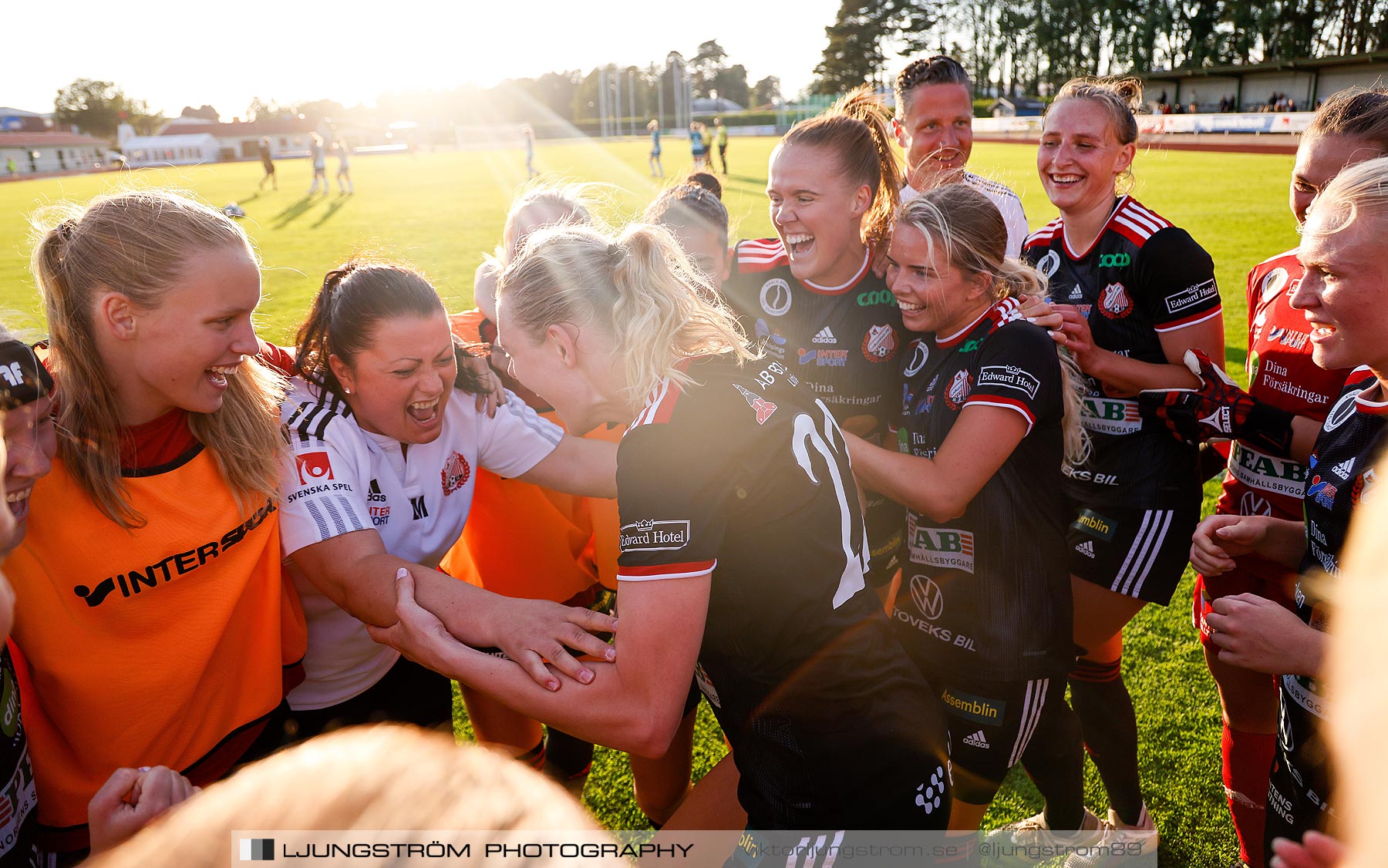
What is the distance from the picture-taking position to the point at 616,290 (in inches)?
79.0

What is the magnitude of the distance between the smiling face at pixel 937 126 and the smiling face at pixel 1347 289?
2.17m

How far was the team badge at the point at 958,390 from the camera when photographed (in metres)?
2.47

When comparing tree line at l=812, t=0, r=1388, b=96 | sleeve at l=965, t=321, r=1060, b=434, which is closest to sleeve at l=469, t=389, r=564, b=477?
sleeve at l=965, t=321, r=1060, b=434

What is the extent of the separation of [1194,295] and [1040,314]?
763 mm

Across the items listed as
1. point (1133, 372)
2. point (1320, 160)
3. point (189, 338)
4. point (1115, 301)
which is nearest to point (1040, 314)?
point (1133, 372)

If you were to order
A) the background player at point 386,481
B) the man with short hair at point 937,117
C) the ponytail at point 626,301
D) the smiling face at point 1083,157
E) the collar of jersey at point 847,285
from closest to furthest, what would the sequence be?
the ponytail at point 626,301 → the background player at point 386,481 → the collar of jersey at point 847,285 → the smiling face at point 1083,157 → the man with short hair at point 937,117

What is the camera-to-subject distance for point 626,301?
1.97 metres

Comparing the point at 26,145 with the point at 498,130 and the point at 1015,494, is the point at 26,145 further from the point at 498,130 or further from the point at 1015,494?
the point at 1015,494

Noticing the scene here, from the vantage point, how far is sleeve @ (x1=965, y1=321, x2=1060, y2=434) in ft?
7.66

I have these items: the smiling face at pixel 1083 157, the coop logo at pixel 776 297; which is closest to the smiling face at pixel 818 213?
the coop logo at pixel 776 297

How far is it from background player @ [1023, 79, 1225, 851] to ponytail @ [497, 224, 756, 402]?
5.09 ft

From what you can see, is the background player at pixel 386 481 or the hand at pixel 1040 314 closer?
the background player at pixel 386 481

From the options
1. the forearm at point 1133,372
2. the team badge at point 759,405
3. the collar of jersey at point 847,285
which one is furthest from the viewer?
the collar of jersey at point 847,285

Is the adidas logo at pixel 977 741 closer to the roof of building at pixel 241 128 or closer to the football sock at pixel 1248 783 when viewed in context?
the football sock at pixel 1248 783
